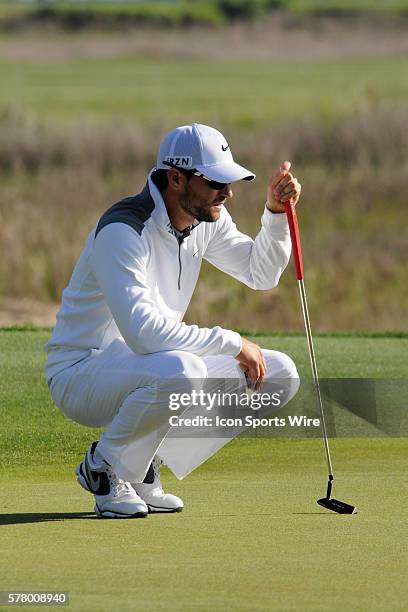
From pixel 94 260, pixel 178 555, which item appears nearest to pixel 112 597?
pixel 178 555

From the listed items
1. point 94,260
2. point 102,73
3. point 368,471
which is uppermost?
point 102,73

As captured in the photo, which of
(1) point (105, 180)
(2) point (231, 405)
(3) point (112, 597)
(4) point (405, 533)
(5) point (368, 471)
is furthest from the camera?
(1) point (105, 180)

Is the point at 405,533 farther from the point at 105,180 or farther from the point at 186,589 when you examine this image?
the point at 105,180

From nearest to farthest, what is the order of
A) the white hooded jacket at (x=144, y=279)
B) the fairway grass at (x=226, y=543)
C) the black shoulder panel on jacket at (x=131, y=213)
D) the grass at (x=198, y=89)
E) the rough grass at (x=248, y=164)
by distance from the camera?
the fairway grass at (x=226, y=543), the white hooded jacket at (x=144, y=279), the black shoulder panel on jacket at (x=131, y=213), the rough grass at (x=248, y=164), the grass at (x=198, y=89)

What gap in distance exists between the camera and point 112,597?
3.59m

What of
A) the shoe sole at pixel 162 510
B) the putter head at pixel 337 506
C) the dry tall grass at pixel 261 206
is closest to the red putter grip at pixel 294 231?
the putter head at pixel 337 506

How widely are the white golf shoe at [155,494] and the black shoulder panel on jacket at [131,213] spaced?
81 cm

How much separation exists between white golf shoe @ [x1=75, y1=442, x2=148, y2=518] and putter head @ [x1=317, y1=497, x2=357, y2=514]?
1.84 ft

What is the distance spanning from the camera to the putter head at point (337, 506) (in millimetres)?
4844

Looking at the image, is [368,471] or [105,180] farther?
[105,180]

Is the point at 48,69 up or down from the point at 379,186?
up

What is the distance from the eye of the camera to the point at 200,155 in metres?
5.02

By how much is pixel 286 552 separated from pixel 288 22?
1922 inches

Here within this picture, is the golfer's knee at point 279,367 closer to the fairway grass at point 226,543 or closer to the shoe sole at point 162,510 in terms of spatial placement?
the fairway grass at point 226,543
